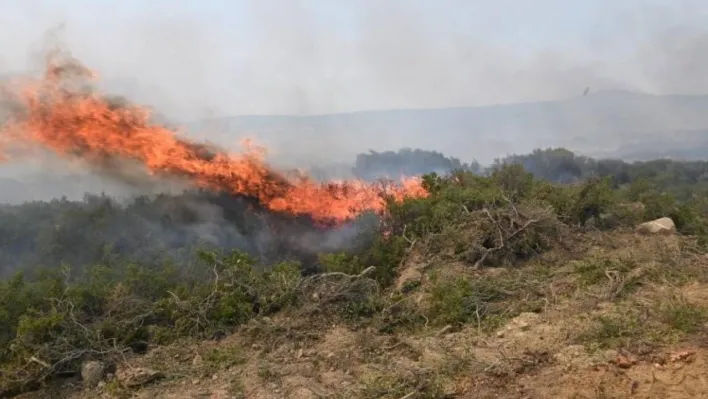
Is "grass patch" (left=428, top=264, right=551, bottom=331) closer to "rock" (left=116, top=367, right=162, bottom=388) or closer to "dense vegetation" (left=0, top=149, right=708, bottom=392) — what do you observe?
"dense vegetation" (left=0, top=149, right=708, bottom=392)

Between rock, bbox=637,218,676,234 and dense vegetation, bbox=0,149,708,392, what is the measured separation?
49cm

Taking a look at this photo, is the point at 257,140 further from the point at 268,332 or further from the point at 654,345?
the point at 654,345

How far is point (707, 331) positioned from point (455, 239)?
4.79 meters

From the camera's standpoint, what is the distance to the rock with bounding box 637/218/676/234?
10016 mm

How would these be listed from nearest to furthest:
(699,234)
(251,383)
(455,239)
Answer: (251,383)
(455,239)
(699,234)

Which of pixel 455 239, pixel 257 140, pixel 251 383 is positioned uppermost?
pixel 257 140

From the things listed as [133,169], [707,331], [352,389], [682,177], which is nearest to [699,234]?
[707,331]

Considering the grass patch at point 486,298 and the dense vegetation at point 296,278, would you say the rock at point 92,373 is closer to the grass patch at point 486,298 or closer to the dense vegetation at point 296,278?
the dense vegetation at point 296,278

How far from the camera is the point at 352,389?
16.8ft

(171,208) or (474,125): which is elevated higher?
(474,125)

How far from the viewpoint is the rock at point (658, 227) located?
32.9 feet

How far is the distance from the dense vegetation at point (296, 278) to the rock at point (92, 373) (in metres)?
0.20

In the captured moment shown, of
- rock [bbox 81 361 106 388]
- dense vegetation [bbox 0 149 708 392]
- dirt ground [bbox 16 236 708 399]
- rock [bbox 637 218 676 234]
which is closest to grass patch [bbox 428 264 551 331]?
dense vegetation [bbox 0 149 708 392]

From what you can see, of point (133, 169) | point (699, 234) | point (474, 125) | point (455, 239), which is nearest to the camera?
point (455, 239)
